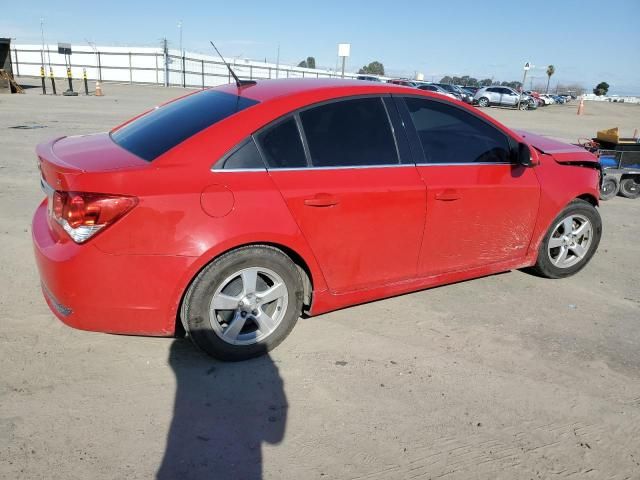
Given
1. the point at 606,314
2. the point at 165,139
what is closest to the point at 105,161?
the point at 165,139

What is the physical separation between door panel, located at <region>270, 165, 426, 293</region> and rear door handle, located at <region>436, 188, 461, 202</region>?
0.49 ft

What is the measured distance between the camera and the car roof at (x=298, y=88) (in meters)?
3.44

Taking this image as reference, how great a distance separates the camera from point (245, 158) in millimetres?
3102

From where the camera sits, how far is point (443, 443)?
265cm

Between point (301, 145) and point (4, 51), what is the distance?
1052 inches

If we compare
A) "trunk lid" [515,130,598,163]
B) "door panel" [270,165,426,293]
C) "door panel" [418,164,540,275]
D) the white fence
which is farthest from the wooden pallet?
"door panel" [418,164,540,275]

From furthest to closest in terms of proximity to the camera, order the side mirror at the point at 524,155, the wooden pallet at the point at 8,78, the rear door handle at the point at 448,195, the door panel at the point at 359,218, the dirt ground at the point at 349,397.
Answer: the wooden pallet at the point at 8,78 < the side mirror at the point at 524,155 < the rear door handle at the point at 448,195 < the door panel at the point at 359,218 < the dirt ground at the point at 349,397

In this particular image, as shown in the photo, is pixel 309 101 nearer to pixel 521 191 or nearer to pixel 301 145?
pixel 301 145

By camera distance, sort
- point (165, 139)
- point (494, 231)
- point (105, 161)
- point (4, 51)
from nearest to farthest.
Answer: point (105, 161) < point (165, 139) < point (494, 231) < point (4, 51)

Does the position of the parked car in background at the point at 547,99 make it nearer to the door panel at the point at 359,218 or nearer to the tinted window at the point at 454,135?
the tinted window at the point at 454,135

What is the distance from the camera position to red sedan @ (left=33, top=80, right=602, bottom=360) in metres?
2.84

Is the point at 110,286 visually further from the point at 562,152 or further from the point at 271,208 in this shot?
the point at 562,152

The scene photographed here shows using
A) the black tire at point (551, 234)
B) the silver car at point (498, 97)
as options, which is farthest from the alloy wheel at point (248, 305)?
the silver car at point (498, 97)

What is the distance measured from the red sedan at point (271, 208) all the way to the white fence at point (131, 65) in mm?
38951
